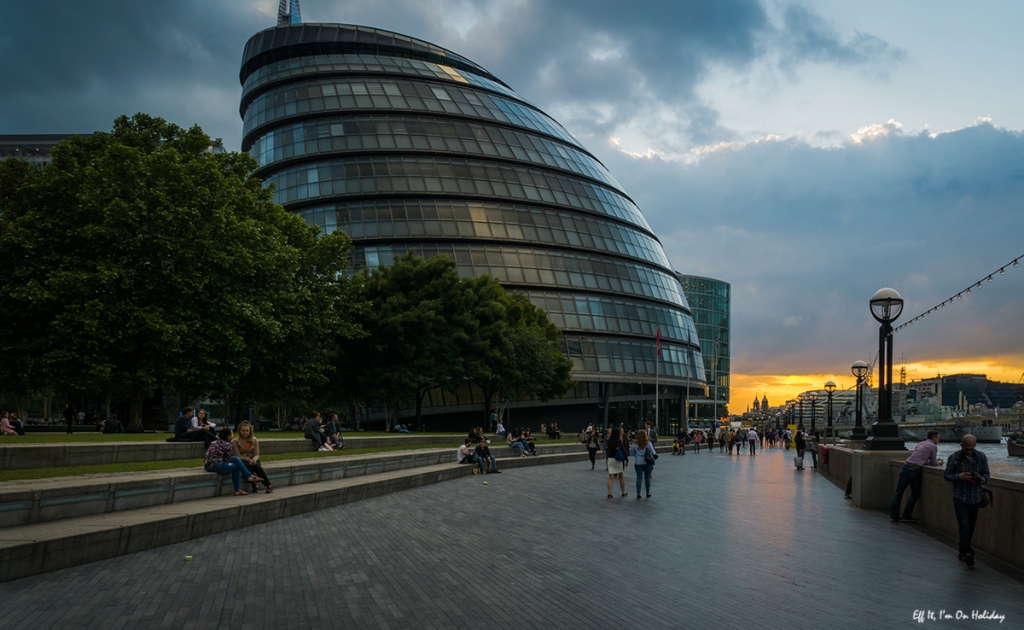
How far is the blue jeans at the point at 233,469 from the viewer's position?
17203 mm

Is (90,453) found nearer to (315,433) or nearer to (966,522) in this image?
(315,433)

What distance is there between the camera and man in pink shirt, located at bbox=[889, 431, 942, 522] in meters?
16.8

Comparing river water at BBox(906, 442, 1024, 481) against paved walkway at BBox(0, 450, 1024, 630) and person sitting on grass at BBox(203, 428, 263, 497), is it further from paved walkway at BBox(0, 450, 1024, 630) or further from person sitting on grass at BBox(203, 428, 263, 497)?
person sitting on grass at BBox(203, 428, 263, 497)

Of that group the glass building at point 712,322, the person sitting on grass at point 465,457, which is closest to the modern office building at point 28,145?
the glass building at point 712,322

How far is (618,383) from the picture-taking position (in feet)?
238

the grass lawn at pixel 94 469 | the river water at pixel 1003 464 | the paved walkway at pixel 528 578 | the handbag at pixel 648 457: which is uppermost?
the handbag at pixel 648 457

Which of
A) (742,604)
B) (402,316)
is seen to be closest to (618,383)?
(402,316)

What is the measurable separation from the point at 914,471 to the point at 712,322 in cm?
15686

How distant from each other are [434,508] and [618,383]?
5463 centimetres

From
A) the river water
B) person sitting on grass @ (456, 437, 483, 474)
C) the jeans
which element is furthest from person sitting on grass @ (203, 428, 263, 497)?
person sitting on grass @ (456, 437, 483, 474)

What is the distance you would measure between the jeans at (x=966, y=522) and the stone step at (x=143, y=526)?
12385 millimetres

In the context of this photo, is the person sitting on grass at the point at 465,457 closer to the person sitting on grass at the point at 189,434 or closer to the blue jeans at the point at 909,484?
the person sitting on grass at the point at 189,434

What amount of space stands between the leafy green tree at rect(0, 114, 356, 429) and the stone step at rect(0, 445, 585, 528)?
448 inches

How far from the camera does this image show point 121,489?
14008mm
